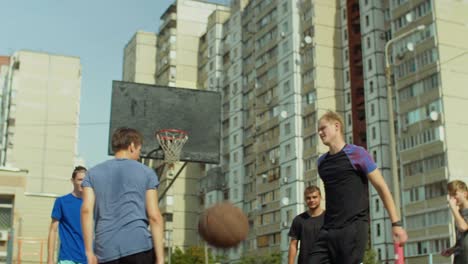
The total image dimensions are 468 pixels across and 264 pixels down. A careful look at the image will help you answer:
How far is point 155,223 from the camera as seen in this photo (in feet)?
19.7

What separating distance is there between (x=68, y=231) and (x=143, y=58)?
85.7 metres

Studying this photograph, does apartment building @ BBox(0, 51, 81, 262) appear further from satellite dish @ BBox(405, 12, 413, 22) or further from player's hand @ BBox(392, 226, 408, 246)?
player's hand @ BBox(392, 226, 408, 246)

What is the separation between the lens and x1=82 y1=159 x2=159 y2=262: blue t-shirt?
5.84 meters

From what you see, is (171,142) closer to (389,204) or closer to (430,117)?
(389,204)

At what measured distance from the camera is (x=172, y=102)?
25375 millimetres

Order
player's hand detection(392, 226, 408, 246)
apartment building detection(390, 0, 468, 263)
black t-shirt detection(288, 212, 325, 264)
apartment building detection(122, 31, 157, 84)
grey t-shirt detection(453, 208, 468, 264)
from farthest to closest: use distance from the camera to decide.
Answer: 1. apartment building detection(122, 31, 157, 84)
2. apartment building detection(390, 0, 468, 263)
3. grey t-shirt detection(453, 208, 468, 264)
4. black t-shirt detection(288, 212, 325, 264)
5. player's hand detection(392, 226, 408, 246)

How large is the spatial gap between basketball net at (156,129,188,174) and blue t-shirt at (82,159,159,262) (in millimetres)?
17439

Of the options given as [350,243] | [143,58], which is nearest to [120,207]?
[350,243]

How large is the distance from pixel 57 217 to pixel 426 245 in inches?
1772

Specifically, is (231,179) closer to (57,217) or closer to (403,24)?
(403,24)

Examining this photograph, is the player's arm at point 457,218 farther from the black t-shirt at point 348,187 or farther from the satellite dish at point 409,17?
the satellite dish at point 409,17

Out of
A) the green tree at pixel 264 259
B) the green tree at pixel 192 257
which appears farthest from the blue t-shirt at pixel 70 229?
the green tree at pixel 192 257

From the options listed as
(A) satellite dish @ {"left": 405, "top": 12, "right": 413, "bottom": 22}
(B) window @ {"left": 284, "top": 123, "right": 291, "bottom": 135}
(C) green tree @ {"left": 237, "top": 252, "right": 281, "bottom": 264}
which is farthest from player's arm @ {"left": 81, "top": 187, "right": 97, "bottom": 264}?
(B) window @ {"left": 284, "top": 123, "right": 291, "bottom": 135}

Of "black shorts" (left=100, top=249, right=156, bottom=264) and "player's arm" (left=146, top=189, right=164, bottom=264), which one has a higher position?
"player's arm" (left=146, top=189, right=164, bottom=264)
